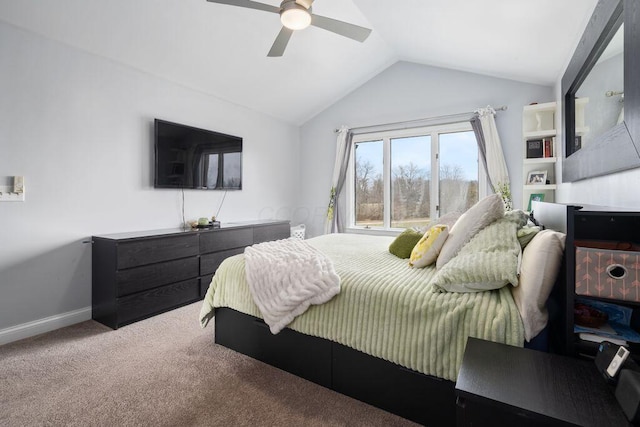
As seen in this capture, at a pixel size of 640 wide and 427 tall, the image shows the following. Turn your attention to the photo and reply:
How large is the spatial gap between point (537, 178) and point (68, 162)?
4645 mm

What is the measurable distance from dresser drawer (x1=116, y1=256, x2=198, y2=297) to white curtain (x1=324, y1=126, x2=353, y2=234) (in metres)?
2.33

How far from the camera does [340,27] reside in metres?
2.45

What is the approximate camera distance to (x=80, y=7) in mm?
2383

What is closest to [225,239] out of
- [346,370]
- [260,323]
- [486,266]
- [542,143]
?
[260,323]

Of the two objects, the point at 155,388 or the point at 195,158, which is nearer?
the point at 155,388

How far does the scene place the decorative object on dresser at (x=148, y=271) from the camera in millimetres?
2633

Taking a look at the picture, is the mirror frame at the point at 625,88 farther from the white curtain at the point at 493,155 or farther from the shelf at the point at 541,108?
the white curtain at the point at 493,155

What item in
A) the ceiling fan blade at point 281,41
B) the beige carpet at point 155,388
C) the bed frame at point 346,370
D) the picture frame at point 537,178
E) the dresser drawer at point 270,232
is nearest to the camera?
the bed frame at point 346,370

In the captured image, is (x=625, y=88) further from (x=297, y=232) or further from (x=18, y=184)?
(x=297, y=232)

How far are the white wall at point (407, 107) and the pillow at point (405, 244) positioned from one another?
211cm

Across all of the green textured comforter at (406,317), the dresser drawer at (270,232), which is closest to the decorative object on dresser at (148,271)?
the dresser drawer at (270,232)

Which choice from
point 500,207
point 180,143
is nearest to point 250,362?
point 500,207

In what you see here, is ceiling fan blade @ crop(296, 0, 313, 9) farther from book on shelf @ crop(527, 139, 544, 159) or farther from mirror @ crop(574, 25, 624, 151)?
book on shelf @ crop(527, 139, 544, 159)

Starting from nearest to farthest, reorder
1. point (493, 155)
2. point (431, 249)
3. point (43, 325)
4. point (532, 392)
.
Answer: point (532, 392)
point (431, 249)
point (43, 325)
point (493, 155)
